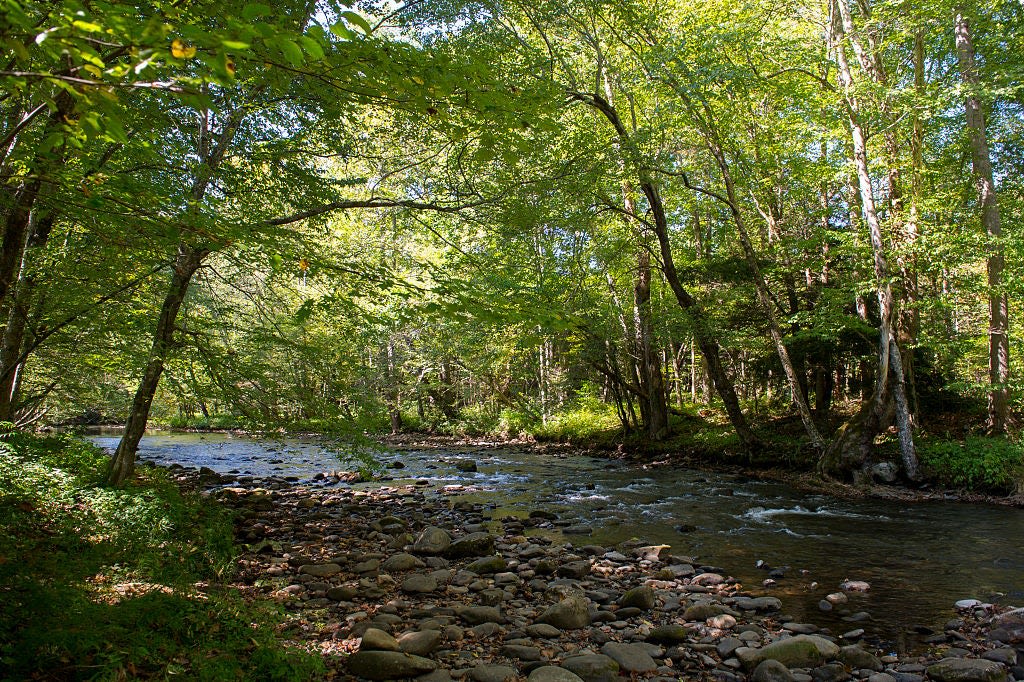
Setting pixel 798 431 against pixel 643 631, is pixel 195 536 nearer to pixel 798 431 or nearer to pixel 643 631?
pixel 643 631

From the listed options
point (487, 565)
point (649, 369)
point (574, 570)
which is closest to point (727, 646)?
point (574, 570)

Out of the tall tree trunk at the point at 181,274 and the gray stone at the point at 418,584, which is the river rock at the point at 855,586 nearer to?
the gray stone at the point at 418,584

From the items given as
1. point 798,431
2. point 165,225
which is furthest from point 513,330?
point 165,225

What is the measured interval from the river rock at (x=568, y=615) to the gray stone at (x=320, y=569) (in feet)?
8.55

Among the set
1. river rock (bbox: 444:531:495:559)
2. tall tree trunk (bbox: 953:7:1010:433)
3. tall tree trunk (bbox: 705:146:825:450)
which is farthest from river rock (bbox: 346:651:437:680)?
tall tree trunk (bbox: 953:7:1010:433)

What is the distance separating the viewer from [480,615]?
5184 millimetres

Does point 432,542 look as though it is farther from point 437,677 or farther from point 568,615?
point 437,677

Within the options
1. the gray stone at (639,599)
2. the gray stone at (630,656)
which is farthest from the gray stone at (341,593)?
the gray stone at (639,599)

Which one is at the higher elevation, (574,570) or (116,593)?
(116,593)

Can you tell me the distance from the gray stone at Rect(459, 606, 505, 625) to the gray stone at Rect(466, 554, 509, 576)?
4.57 ft

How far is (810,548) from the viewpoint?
26.2 ft

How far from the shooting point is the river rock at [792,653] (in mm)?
4461

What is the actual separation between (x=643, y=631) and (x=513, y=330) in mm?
12615

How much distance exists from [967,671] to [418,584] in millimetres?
4714
